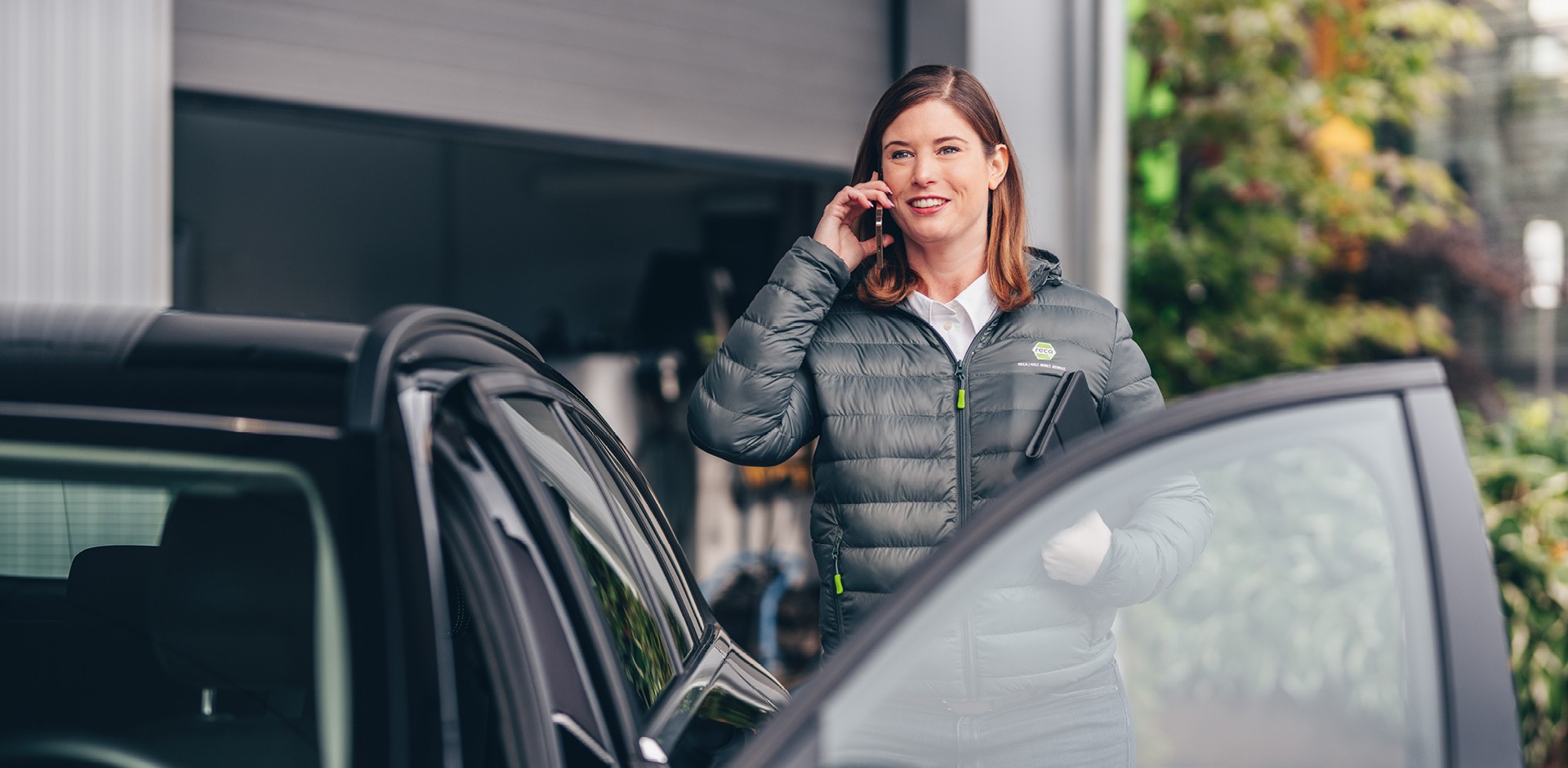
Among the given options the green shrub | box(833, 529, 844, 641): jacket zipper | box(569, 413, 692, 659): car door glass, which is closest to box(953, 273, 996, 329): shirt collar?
box(833, 529, 844, 641): jacket zipper

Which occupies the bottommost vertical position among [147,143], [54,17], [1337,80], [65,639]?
[65,639]

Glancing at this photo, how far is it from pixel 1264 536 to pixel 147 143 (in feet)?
8.93

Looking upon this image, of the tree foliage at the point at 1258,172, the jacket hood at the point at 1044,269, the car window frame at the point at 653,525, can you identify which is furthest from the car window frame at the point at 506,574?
the tree foliage at the point at 1258,172

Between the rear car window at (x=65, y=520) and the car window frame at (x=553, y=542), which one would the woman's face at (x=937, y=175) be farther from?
the rear car window at (x=65, y=520)

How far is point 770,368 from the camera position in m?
1.76

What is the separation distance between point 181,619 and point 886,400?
0.87 metres

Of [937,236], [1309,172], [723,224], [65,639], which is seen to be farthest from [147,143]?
[1309,172]

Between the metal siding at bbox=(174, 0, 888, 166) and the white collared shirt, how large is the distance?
7.14ft

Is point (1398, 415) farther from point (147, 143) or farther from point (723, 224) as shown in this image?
point (723, 224)

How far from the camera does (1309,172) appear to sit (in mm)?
6496

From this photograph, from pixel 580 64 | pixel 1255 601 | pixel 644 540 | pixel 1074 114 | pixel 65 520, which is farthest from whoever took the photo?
pixel 1074 114

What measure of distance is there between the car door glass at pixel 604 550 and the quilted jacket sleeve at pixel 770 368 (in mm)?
175

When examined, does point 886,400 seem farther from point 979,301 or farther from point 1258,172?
point 1258,172

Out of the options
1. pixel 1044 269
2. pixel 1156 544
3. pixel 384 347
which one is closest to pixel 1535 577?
pixel 1044 269
